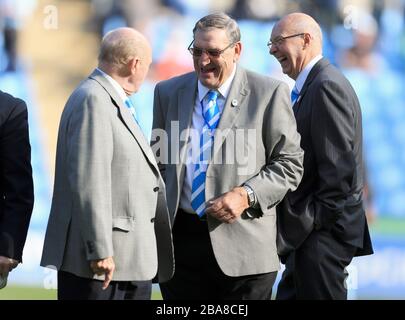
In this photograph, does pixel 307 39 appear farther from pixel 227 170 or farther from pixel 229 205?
pixel 229 205

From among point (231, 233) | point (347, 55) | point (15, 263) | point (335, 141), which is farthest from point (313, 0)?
point (15, 263)

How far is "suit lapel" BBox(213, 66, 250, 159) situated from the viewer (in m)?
4.84

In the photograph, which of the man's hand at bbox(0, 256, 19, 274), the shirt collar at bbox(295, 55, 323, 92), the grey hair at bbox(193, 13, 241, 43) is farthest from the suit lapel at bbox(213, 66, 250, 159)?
A: the man's hand at bbox(0, 256, 19, 274)

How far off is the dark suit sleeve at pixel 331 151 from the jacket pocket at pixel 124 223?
3.85 ft

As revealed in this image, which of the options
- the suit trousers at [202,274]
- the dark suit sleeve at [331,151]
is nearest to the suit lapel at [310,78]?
the dark suit sleeve at [331,151]

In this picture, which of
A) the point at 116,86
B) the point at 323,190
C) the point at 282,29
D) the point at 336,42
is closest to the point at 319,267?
the point at 323,190

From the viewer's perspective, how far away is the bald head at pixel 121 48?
4.46 metres

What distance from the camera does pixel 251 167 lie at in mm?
4836

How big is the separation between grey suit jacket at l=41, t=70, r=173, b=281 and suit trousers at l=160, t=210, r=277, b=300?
1.26ft

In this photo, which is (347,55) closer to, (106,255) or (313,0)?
(313,0)

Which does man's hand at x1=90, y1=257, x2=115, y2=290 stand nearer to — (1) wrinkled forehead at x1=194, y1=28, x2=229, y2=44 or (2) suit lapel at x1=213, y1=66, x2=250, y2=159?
(2) suit lapel at x1=213, y1=66, x2=250, y2=159

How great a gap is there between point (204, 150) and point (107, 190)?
724 millimetres

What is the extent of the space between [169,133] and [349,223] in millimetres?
1064
